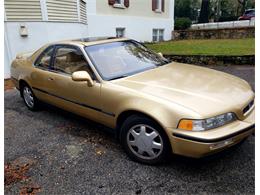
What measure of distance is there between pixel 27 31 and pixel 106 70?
6296 millimetres

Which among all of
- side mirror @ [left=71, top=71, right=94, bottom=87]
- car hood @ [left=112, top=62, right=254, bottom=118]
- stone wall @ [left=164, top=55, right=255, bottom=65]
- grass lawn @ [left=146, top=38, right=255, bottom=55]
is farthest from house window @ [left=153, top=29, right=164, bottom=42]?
side mirror @ [left=71, top=71, right=94, bottom=87]

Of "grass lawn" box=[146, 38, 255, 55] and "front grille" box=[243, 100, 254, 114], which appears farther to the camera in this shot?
"grass lawn" box=[146, 38, 255, 55]

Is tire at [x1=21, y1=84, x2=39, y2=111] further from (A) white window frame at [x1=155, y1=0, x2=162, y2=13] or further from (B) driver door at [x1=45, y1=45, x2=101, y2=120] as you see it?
(A) white window frame at [x1=155, y1=0, x2=162, y2=13]

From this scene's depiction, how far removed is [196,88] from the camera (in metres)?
2.95

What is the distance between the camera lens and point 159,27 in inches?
684

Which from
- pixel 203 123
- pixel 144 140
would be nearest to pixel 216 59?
pixel 144 140

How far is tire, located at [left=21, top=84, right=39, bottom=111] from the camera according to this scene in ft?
16.2

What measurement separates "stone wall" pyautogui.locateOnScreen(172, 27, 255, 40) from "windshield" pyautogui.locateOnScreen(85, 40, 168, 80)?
1235 centimetres

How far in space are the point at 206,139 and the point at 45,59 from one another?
3.27 metres

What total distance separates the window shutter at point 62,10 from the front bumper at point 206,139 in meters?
7.88

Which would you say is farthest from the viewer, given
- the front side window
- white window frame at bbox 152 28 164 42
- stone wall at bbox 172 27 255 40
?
white window frame at bbox 152 28 164 42

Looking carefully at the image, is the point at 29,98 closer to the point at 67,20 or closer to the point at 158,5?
the point at 67,20

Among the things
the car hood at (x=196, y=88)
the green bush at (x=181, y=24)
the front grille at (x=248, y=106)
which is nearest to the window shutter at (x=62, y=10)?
the car hood at (x=196, y=88)

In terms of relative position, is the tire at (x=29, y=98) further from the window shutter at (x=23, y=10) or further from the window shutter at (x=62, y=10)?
the window shutter at (x=62, y=10)
